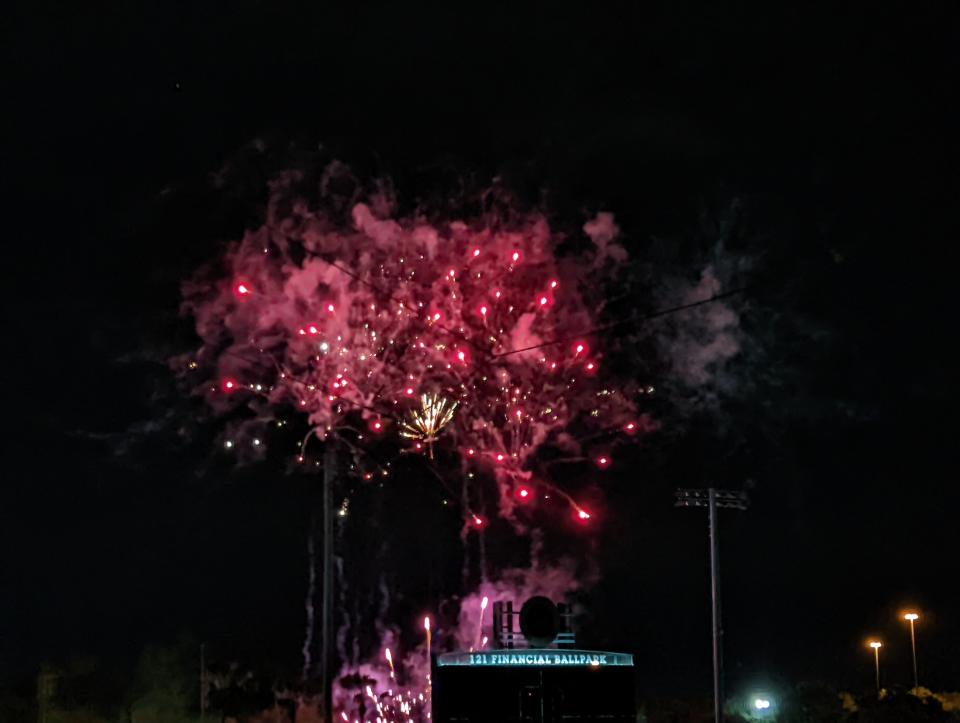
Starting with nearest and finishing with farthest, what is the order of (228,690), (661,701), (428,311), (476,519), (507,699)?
(507,699)
(428,311)
(476,519)
(228,690)
(661,701)

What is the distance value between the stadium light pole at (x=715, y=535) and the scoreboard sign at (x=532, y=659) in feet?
89.8

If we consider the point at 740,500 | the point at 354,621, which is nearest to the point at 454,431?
the point at 354,621

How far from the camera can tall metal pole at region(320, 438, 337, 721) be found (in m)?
29.4

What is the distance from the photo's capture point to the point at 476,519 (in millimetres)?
33125

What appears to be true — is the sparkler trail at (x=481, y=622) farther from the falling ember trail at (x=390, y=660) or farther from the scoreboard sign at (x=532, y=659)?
the scoreboard sign at (x=532, y=659)

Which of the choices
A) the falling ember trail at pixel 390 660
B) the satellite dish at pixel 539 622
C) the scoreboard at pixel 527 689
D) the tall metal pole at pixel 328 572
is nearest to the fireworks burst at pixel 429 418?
the tall metal pole at pixel 328 572

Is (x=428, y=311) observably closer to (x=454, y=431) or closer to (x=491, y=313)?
(x=491, y=313)

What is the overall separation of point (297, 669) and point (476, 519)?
77.8 feet

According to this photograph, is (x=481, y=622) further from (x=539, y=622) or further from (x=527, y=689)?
(x=527, y=689)

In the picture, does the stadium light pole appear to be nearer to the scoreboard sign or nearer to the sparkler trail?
the sparkler trail

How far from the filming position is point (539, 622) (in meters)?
13.7

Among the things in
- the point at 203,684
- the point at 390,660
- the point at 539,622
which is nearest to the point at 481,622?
the point at 390,660

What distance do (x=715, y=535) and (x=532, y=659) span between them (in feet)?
95.4

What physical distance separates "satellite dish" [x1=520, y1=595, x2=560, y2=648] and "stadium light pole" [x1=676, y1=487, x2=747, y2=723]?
2635 cm
